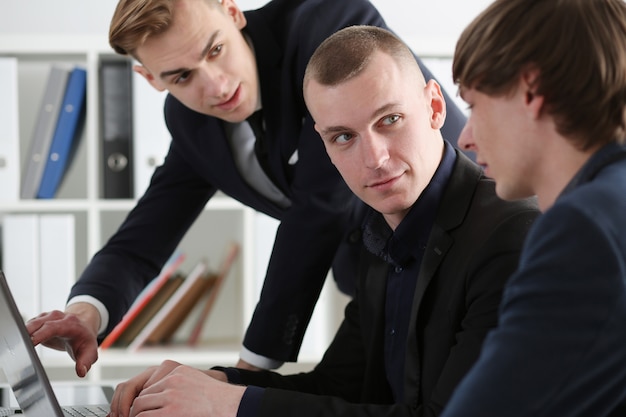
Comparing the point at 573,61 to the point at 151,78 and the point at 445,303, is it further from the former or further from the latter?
the point at 151,78

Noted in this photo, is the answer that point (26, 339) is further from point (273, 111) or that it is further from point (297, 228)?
point (273, 111)

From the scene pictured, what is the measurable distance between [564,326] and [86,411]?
3.13ft

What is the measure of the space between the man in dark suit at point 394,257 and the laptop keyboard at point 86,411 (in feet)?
0.28

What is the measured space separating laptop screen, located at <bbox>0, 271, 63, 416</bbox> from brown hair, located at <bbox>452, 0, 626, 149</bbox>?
0.67 m

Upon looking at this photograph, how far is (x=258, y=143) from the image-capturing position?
186cm

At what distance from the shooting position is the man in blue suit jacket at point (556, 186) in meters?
0.77

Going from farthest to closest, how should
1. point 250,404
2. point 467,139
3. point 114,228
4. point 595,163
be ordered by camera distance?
1. point 114,228
2. point 250,404
3. point 467,139
4. point 595,163

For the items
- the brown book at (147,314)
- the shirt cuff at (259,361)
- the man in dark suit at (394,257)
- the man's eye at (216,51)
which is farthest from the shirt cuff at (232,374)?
the brown book at (147,314)

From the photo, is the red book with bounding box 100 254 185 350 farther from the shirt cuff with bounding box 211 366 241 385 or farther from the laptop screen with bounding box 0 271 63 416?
the laptop screen with bounding box 0 271 63 416

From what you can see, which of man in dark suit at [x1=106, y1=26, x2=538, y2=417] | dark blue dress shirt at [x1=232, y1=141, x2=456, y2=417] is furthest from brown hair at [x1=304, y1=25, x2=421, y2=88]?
dark blue dress shirt at [x1=232, y1=141, x2=456, y2=417]

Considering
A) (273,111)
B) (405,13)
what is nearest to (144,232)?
(273,111)

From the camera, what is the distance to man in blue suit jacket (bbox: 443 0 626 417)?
0.77m

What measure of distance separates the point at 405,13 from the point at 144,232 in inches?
68.7

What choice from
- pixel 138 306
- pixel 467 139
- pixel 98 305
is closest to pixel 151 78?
pixel 98 305
